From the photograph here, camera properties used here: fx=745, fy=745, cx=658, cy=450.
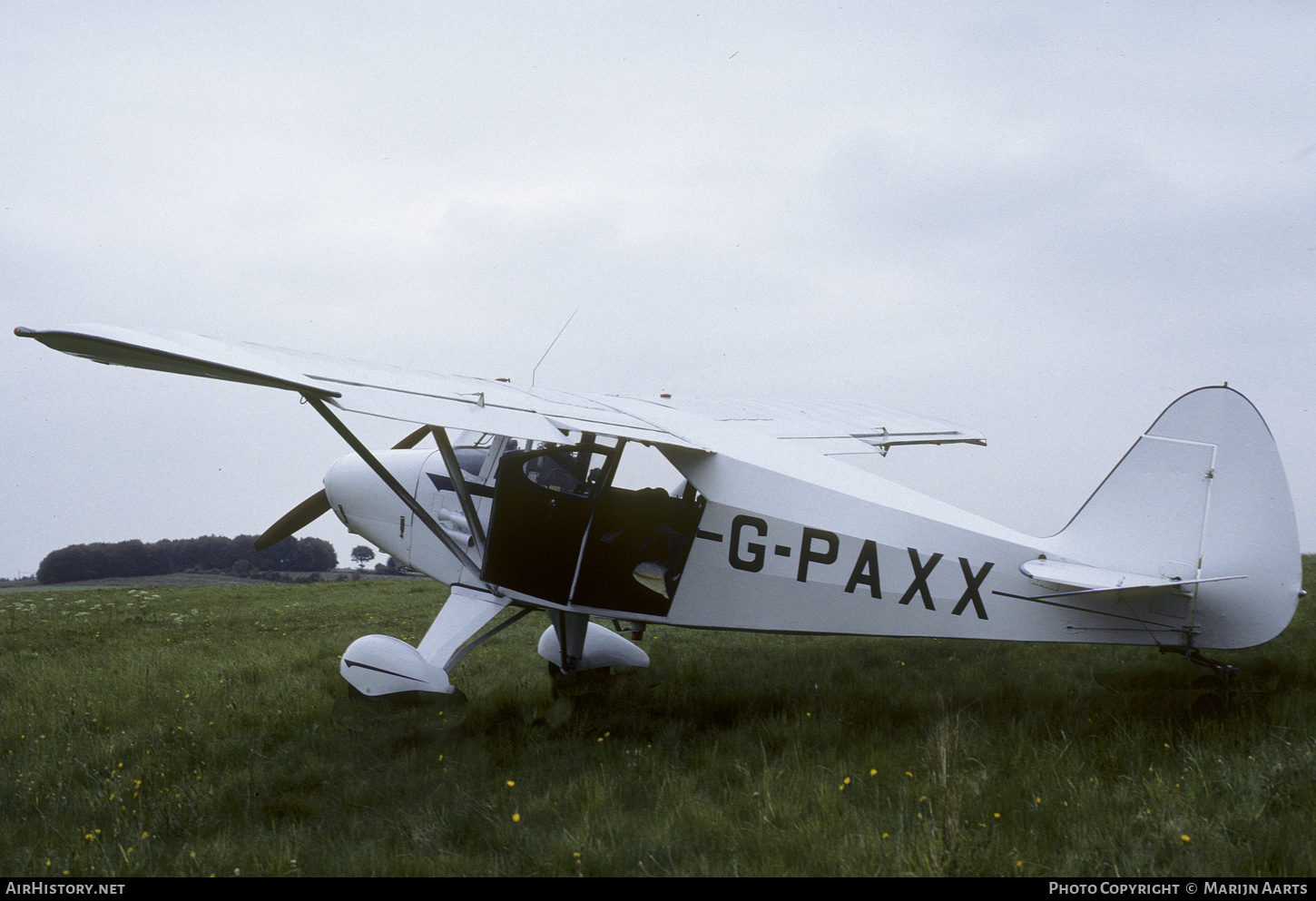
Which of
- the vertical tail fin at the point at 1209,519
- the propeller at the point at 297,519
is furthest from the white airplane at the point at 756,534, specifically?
the propeller at the point at 297,519

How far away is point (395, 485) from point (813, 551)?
3.17 meters

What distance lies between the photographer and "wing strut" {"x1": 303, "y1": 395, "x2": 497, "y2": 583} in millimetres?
4949

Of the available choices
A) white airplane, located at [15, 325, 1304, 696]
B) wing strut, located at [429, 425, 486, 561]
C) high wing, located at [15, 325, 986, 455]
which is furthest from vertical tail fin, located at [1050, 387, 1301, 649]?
wing strut, located at [429, 425, 486, 561]

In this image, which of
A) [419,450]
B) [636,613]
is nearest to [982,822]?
[636,613]

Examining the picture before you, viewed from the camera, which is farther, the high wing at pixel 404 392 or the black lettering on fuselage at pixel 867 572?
the black lettering on fuselage at pixel 867 572

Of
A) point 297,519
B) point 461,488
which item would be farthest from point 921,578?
point 297,519

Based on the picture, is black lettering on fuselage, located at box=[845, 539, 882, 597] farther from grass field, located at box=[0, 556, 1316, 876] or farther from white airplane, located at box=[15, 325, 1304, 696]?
grass field, located at box=[0, 556, 1316, 876]

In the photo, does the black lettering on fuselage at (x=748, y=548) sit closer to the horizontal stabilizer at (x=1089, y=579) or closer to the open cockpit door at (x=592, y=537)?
the open cockpit door at (x=592, y=537)

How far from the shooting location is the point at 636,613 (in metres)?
5.73

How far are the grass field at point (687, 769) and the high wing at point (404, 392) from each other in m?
2.12

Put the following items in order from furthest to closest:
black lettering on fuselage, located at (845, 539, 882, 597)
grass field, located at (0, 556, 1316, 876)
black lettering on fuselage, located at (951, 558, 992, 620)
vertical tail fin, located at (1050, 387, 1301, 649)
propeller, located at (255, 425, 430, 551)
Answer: propeller, located at (255, 425, 430, 551)
black lettering on fuselage, located at (845, 539, 882, 597)
black lettering on fuselage, located at (951, 558, 992, 620)
vertical tail fin, located at (1050, 387, 1301, 649)
grass field, located at (0, 556, 1316, 876)

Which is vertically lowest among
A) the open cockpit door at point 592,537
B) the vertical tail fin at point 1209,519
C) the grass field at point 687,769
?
the grass field at point 687,769

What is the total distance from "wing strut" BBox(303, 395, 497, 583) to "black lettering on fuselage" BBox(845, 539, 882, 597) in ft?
9.71

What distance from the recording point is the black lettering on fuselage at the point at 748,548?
5.34 m
